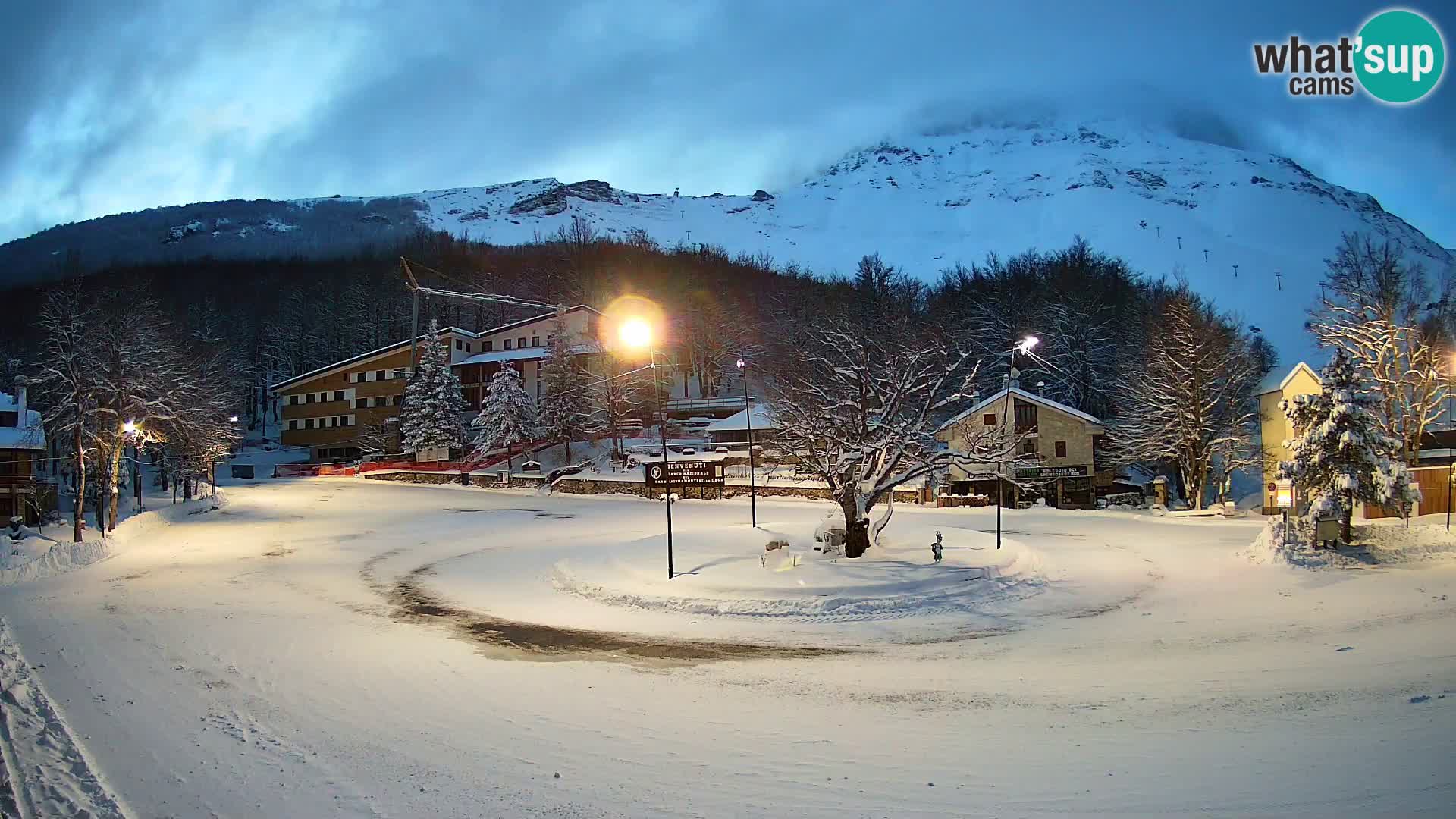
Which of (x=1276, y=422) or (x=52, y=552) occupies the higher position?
(x=1276, y=422)

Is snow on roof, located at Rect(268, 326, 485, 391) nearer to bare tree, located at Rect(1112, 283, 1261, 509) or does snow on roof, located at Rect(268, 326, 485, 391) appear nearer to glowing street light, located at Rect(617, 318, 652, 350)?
glowing street light, located at Rect(617, 318, 652, 350)

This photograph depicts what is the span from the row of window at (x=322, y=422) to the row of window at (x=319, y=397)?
1.77 meters

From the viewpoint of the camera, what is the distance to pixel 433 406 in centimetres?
6250

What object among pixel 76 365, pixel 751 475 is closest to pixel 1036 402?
pixel 751 475

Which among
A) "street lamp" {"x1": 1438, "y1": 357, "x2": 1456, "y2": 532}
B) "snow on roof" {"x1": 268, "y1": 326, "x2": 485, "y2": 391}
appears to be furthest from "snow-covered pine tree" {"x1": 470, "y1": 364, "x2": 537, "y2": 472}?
"street lamp" {"x1": 1438, "y1": 357, "x2": 1456, "y2": 532}

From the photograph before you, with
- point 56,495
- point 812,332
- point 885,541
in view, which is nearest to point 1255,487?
point 812,332

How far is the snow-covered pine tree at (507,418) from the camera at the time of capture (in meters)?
57.8

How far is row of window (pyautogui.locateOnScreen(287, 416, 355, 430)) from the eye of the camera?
7875 centimetres

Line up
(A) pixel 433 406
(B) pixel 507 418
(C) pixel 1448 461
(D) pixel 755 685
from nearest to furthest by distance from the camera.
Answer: (D) pixel 755 685
(C) pixel 1448 461
(B) pixel 507 418
(A) pixel 433 406

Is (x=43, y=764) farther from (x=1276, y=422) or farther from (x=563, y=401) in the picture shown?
(x=563, y=401)

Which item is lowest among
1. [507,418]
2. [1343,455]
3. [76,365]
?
[1343,455]

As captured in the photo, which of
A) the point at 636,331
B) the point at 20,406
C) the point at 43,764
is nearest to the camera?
the point at 43,764

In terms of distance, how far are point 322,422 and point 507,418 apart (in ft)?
110

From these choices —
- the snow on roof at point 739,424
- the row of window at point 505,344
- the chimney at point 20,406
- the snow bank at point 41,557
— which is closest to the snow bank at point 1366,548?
the snow bank at point 41,557
